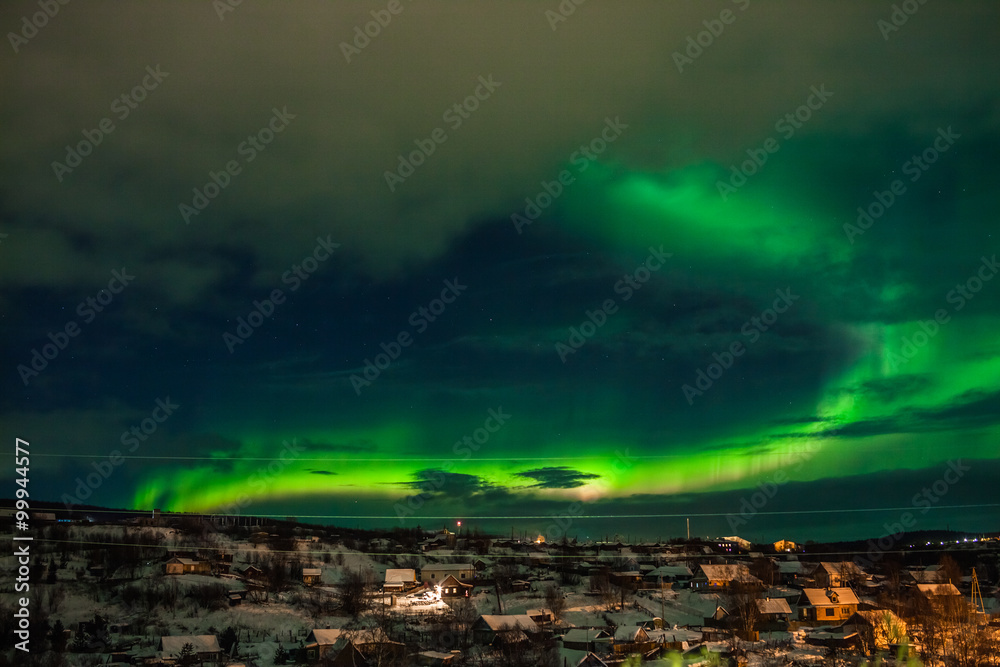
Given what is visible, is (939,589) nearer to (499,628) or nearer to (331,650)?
(499,628)

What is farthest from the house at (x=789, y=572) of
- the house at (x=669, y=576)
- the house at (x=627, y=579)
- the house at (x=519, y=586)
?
the house at (x=519, y=586)

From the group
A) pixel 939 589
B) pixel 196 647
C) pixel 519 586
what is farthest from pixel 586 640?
pixel 939 589

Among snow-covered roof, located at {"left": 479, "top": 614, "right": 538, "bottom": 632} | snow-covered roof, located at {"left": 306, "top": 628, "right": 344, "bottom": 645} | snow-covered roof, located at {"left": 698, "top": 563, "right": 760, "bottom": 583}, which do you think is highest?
snow-covered roof, located at {"left": 698, "top": 563, "right": 760, "bottom": 583}

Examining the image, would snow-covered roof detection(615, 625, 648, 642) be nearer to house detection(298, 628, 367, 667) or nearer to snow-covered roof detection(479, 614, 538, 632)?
snow-covered roof detection(479, 614, 538, 632)

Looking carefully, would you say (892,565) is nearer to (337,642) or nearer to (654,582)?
(654,582)

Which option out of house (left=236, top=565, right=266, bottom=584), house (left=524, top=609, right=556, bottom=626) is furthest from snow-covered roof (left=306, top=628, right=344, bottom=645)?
house (left=236, top=565, right=266, bottom=584)

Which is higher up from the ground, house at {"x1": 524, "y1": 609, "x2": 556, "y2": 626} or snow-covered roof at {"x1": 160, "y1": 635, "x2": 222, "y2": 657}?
house at {"x1": 524, "y1": 609, "x2": 556, "y2": 626}

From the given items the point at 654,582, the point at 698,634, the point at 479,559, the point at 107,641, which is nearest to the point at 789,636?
the point at 698,634

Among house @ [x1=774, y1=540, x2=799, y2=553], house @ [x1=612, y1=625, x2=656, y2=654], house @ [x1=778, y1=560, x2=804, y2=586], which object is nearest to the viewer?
house @ [x1=612, y1=625, x2=656, y2=654]
